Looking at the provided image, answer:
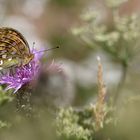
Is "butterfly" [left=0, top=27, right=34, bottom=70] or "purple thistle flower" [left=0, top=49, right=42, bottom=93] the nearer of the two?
"purple thistle flower" [left=0, top=49, right=42, bottom=93]

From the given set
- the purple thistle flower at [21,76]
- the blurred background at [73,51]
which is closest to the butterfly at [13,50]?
the purple thistle flower at [21,76]

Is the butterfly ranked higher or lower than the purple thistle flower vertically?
higher

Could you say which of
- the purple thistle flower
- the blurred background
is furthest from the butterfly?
the blurred background

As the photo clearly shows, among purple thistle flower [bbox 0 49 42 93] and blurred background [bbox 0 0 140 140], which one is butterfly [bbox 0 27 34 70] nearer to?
purple thistle flower [bbox 0 49 42 93]

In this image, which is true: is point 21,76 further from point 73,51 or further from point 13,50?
point 73,51

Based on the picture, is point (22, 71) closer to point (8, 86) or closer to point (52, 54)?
point (8, 86)
